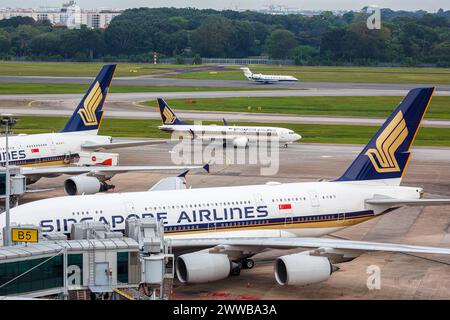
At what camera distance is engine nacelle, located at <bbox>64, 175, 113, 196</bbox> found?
53.3m

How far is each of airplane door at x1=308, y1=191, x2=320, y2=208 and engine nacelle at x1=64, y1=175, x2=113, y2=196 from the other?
16134mm

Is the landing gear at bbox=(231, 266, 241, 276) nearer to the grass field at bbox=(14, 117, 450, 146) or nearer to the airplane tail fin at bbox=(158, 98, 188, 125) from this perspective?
the grass field at bbox=(14, 117, 450, 146)

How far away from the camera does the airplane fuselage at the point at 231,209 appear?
38.0 metres

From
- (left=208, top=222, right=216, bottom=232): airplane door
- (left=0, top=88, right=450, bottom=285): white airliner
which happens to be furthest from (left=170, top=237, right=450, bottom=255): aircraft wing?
(left=208, top=222, right=216, bottom=232): airplane door

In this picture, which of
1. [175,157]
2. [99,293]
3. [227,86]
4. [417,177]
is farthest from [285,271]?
[227,86]

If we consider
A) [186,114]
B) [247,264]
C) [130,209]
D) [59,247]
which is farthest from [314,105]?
[59,247]

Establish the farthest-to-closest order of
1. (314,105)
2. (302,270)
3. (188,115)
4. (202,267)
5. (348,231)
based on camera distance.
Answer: (314,105) < (188,115) < (348,231) < (202,267) < (302,270)

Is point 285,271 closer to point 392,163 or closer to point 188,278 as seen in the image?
point 188,278

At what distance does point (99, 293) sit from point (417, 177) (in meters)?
47.3

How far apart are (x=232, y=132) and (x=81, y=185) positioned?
4269 cm

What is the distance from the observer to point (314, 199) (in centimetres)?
4322

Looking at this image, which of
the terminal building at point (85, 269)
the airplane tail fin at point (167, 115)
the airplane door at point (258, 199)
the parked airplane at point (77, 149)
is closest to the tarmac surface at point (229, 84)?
the airplane tail fin at point (167, 115)

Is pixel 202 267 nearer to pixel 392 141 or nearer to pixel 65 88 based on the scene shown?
pixel 392 141
